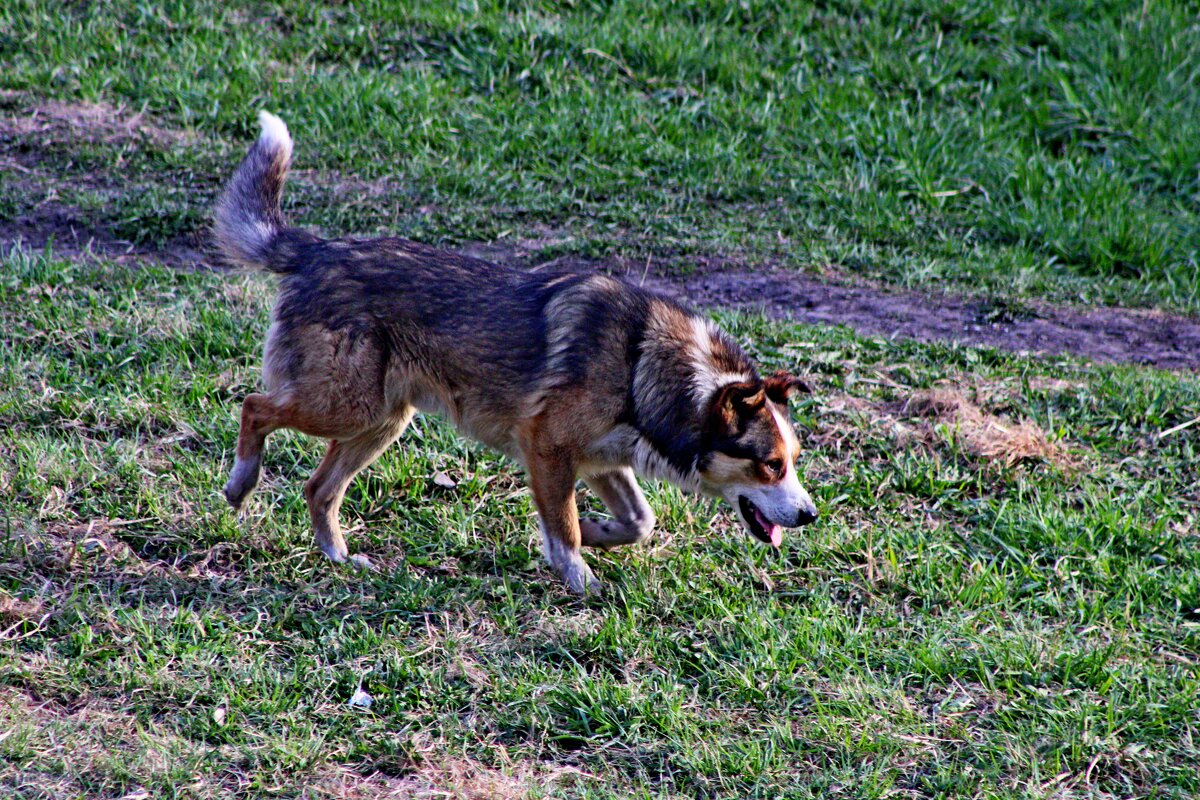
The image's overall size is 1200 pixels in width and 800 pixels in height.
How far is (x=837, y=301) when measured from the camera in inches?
313

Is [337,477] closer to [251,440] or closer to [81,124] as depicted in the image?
[251,440]

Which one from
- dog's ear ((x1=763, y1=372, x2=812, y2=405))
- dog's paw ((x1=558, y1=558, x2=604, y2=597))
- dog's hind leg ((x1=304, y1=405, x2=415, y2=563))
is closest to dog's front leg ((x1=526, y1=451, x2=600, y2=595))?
dog's paw ((x1=558, y1=558, x2=604, y2=597))

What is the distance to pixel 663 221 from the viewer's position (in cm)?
875

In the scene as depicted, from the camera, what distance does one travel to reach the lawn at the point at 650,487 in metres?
4.35

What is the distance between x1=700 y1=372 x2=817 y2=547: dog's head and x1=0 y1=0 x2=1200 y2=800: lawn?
414mm

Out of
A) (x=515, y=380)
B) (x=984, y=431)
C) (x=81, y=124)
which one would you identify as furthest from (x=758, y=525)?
(x=81, y=124)

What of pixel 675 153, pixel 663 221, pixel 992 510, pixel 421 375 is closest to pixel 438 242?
pixel 663 221

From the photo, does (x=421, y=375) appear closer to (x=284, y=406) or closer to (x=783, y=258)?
(x=284, y=406)

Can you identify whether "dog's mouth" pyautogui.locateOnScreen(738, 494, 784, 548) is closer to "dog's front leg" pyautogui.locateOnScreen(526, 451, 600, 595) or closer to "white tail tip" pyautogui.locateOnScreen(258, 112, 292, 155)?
"dog's front leg" pyautogui.locateOnScreen(526, 451, 600, 595)

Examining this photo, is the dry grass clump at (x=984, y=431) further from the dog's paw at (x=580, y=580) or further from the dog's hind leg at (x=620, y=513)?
the dog's paw at (x=580, y=580)

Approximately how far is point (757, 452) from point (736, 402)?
0.74 ft

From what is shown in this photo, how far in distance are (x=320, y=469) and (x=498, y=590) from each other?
3.29ft

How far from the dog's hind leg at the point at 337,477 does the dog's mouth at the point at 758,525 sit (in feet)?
5.11

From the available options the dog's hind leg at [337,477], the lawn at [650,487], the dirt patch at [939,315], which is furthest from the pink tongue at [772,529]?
the dirt patch at [939,315]
